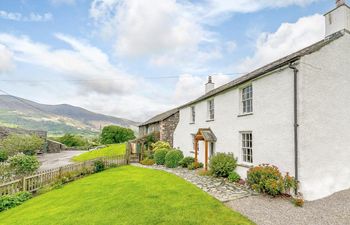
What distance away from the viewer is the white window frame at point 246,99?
41.4 feet

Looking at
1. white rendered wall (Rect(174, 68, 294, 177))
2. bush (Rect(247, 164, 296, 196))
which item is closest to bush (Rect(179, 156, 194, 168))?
white rendered wall (Rect(174, 68, 294, 177))

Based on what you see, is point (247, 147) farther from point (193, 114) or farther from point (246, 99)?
point (193, 114)

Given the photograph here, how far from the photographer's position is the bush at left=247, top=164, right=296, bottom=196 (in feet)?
29.1

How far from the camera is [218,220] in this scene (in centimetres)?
684

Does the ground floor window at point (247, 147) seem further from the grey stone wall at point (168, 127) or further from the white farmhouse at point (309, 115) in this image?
the grey stone wall at point (168, 127)

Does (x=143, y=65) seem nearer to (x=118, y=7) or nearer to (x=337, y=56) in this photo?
(x=118, y=7)

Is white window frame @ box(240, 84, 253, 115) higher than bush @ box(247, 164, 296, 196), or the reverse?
white window frame @ box(240, 84, 253, 115)

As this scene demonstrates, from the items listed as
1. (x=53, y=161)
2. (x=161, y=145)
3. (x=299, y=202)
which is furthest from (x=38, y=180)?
(x=53, y=161)

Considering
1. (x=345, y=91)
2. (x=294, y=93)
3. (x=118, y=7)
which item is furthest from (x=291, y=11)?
(x=118, y=7)

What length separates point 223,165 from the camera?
516 inches

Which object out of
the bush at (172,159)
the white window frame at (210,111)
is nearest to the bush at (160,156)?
the bush at (172,159)

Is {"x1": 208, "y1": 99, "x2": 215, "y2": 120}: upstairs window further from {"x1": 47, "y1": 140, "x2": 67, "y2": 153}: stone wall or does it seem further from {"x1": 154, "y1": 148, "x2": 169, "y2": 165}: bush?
{"x1": 47, "y1": 140, "x2": 67, "y2": 153}: stone wall

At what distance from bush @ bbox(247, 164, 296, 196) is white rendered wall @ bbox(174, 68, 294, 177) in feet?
1.58

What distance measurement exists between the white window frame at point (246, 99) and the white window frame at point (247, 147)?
4.37 ft
